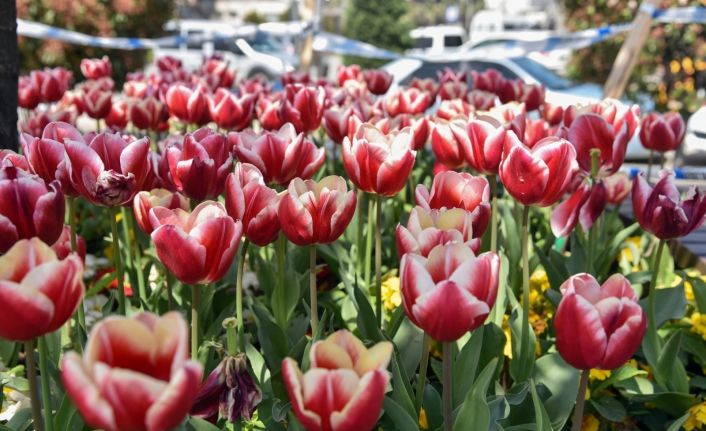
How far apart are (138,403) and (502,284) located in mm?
1490

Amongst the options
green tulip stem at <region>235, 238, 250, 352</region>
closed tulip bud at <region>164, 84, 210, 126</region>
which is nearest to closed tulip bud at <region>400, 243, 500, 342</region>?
green tulip stem at <region>235, 238, 250, 352</region>

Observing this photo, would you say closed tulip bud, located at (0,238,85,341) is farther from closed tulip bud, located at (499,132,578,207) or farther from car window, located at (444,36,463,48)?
car window, located at (444,36,463,48)

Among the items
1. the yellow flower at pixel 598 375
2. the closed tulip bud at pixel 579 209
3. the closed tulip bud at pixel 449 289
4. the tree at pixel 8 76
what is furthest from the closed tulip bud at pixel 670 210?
the tree at pixel 8 76

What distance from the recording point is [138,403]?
87cm

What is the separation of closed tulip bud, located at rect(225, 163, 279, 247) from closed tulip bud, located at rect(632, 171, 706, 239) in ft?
2.97

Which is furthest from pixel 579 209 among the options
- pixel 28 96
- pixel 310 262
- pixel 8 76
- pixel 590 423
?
pixel 28 96

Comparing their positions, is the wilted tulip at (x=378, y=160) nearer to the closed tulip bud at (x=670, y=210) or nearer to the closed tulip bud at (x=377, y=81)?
the closed tulip bud at (x=670, y=210)

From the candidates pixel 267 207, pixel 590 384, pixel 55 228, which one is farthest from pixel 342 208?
pixel 590 384

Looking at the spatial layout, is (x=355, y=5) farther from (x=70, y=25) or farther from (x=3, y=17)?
(x=3, y=17)

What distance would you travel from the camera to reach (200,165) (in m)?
1.79

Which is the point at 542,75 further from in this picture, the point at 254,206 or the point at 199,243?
the point at 199,243

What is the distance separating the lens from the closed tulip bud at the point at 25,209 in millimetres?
1408

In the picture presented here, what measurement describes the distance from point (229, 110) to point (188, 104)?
242 mm

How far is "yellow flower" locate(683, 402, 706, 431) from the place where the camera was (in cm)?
211
